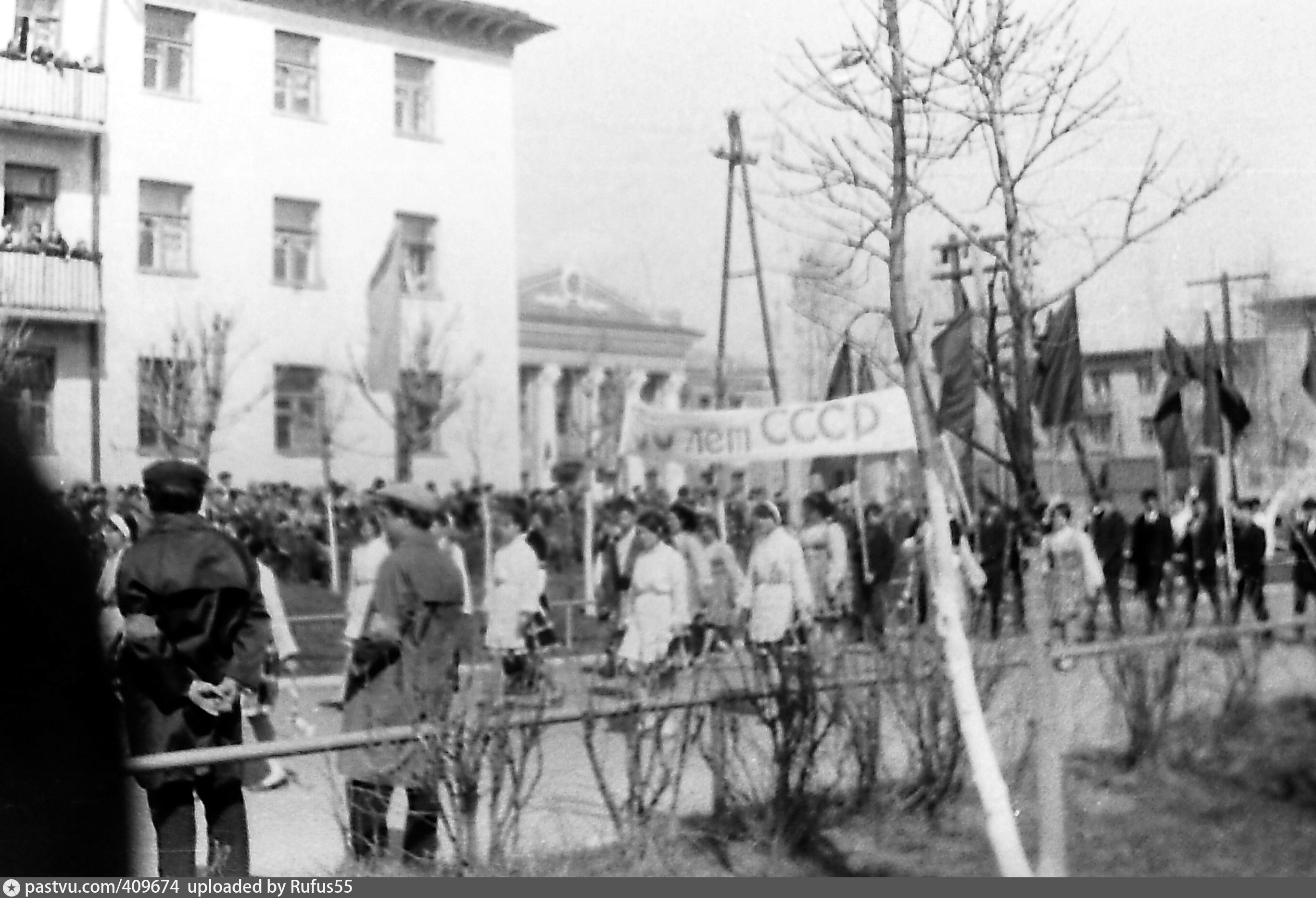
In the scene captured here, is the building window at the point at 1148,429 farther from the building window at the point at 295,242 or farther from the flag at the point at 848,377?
the building window at the point at 295,242

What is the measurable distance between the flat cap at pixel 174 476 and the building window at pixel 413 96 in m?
2.77

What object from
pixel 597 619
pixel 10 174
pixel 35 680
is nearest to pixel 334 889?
pixel 35 680

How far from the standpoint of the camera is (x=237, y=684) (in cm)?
425

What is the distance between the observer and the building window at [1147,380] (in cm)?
1164

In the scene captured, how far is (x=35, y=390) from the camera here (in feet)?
19.1

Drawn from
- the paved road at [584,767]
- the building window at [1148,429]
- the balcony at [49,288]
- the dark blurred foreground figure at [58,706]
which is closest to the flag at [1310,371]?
the building window at [1148,429]

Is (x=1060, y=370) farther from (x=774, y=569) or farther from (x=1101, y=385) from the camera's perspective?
(x=1101, y=385)

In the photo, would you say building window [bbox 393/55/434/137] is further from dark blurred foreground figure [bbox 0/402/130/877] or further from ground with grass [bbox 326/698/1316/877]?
ground with grass [bbox 326/698/1316/877]

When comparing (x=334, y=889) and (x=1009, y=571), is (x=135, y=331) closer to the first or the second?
(x=334, y=889)

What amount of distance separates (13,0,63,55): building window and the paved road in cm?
301

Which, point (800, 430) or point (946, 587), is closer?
point (946, 587)

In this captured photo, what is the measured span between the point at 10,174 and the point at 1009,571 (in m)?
7.44

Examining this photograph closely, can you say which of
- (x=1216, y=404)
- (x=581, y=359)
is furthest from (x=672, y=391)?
(x=1216, y=404)

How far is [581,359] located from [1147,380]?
6.23 metres
